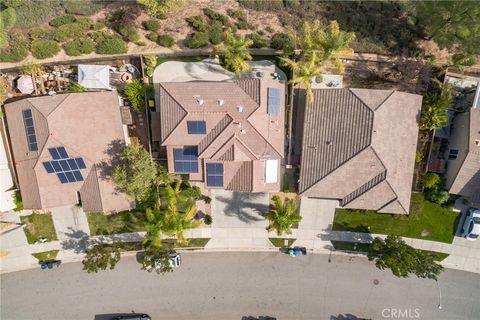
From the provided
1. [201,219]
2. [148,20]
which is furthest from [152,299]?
[148,20]

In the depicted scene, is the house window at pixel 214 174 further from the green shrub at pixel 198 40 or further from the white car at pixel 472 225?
the white car at pixel 472 225

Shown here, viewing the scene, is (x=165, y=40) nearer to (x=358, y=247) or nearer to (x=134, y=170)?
(x=134, y=170)

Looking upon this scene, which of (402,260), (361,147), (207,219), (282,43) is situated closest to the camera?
(361,147)

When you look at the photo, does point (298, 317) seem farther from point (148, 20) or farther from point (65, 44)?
point (65, 44)

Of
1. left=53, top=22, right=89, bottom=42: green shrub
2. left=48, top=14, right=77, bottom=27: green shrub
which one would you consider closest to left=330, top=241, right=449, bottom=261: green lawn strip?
left=53, top=22, right=89, bottom=42: green shrub

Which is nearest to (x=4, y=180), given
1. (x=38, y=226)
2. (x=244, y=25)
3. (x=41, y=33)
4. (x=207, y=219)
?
(x=38, y=226)

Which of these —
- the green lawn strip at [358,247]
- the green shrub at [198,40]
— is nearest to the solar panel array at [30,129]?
the green shrub at [198,40]
